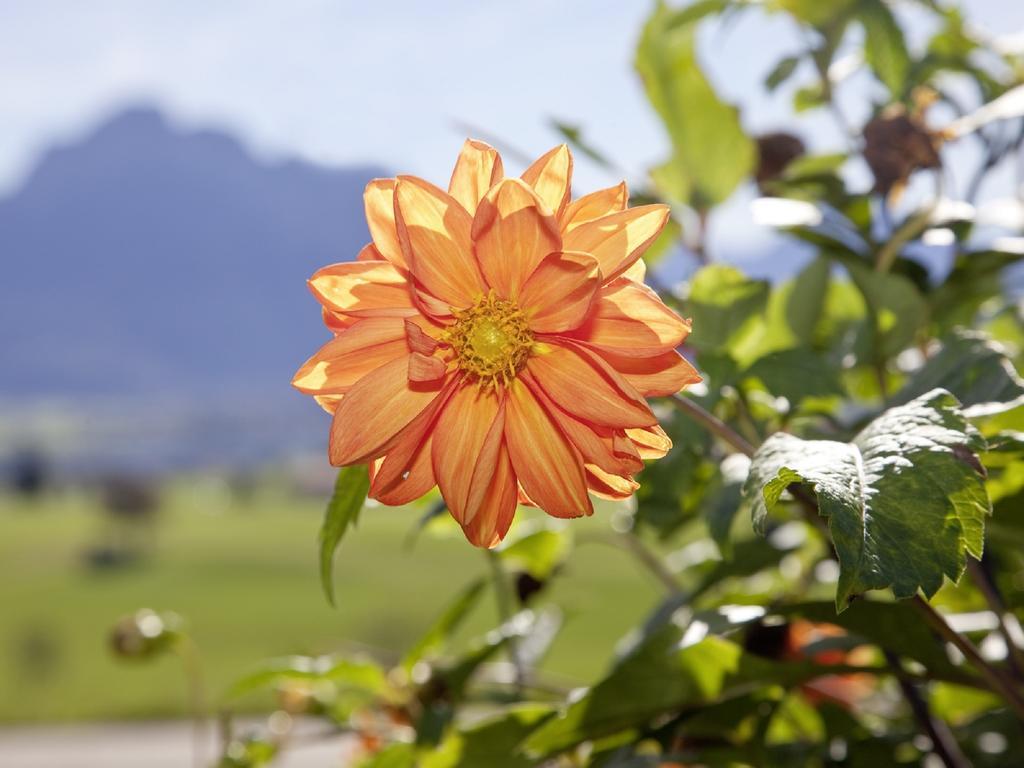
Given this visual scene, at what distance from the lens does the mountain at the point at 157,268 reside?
74438mm

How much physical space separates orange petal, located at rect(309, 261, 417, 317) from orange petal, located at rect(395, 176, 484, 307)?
1 centimetres

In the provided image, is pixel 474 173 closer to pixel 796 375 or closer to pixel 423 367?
pixel 423 367

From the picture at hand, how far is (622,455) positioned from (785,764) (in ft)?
1.06

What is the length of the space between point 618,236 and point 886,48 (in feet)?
1.18

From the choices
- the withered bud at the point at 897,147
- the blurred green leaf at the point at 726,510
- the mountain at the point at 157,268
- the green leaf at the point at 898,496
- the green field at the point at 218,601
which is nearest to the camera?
the green leaf at the point at 898,496

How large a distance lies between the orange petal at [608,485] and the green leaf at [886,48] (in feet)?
1.21

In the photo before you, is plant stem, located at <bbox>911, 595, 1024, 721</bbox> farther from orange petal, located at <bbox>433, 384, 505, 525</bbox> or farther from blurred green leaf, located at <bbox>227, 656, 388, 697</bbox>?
blurred green leaf, located at <bbox>227, 656, 388, 697</bbox>

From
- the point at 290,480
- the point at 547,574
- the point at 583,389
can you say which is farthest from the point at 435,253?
the point at 290,480

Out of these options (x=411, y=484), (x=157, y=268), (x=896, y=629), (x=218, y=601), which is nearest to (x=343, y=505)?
(x=411, y=484)

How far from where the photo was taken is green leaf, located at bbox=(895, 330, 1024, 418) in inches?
14.7

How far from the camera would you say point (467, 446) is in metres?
0.34

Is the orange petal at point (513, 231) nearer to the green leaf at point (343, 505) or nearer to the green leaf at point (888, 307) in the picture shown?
the green leaf at point (343, 505)

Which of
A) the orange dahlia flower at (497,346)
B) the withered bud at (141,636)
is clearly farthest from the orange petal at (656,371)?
the withered bud at (141,636)

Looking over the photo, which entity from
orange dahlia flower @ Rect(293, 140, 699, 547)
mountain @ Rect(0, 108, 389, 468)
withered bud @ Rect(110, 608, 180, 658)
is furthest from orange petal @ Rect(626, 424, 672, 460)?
mountain @ Rect(0, 108, 389, 468)
